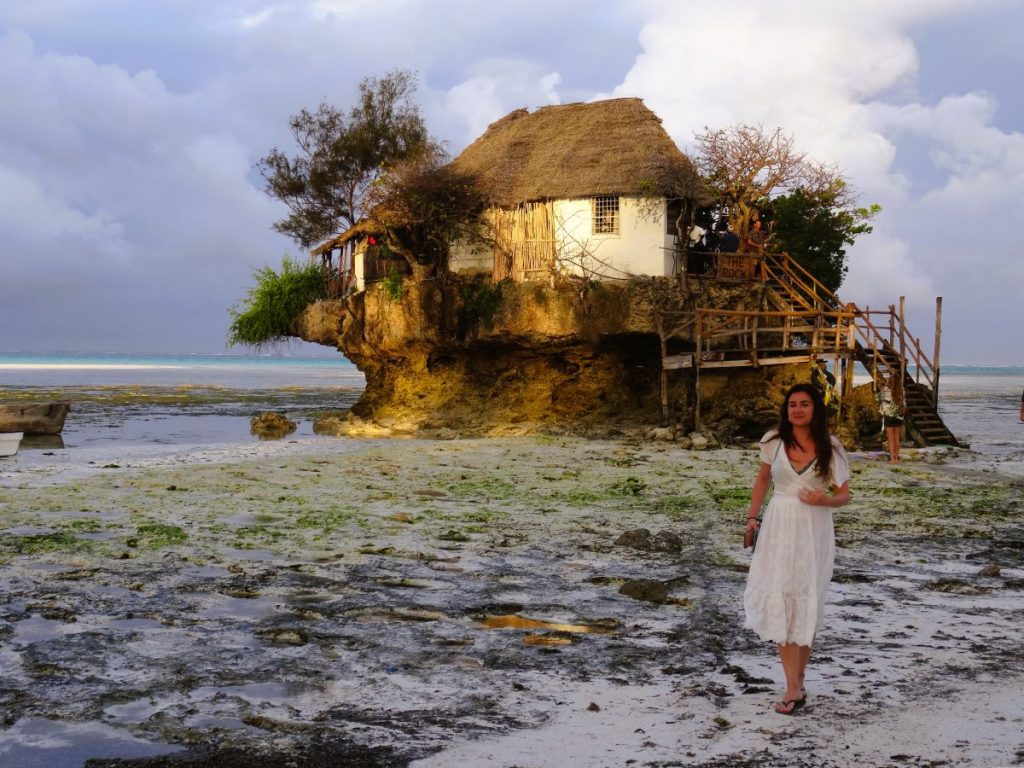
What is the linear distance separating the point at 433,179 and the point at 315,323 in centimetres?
904

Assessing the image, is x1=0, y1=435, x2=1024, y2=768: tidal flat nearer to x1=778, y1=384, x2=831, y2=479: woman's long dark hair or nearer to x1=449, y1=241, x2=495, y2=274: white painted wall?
x1=778, y1=384, x2=831, y2=479: woman's long dark hair

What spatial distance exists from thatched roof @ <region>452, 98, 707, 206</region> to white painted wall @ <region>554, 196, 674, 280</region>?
440mm

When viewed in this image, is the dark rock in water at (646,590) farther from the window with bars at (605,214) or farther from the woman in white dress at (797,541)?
the window with bars at (605,214)

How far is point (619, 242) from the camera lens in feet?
92.8

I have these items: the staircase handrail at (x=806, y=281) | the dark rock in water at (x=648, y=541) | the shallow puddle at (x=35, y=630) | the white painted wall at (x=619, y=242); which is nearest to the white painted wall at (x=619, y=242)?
the white painted wall at (x=619, y=242)

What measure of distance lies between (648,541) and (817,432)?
527 centimetres

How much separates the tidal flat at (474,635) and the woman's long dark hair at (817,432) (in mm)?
1386

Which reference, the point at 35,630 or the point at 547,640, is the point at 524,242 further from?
the point at 35,630

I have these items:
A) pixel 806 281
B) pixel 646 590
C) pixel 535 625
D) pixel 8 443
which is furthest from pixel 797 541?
pixel 806 281

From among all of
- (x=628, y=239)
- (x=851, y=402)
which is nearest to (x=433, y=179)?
(x=628, y=239)

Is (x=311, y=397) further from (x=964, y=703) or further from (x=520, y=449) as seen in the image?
(x=964, y=703)

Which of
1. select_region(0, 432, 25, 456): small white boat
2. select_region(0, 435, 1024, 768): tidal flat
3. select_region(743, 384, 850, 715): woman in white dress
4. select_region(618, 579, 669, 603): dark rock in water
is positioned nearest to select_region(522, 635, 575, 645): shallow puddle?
select_region(0, 435, 1024, 768): tidal flat

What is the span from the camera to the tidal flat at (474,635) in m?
5.21

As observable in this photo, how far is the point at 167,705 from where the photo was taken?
5688mm
